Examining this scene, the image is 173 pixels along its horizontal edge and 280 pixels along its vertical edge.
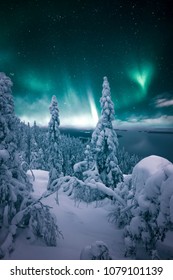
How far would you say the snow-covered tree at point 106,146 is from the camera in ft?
43.7

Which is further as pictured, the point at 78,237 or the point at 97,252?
the point at 78,237

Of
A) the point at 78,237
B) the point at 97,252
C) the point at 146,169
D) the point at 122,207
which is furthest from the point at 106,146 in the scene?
the point at 97,252

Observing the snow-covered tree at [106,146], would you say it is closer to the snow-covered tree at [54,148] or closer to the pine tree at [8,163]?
the snow-covered tree at [54,148]

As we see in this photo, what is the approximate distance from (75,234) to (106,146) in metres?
7.32

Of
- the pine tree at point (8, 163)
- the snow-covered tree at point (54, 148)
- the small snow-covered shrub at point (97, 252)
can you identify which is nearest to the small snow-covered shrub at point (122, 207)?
the small snow-covered shrub at point (97, 252)

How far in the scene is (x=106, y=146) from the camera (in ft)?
46.5

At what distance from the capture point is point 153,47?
9.46 metres

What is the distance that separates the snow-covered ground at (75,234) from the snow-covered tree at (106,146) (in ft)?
13.4

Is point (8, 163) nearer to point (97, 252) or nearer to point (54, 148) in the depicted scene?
point (97, 252)

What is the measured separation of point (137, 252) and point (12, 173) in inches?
178

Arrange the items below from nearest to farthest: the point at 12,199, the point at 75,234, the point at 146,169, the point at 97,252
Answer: the point at 97,252, the point at 146,169, the point at 12,199, the point at 75,234

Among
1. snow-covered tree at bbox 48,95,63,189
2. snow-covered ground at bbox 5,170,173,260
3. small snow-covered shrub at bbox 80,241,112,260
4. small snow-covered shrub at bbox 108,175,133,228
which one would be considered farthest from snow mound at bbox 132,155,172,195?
snow-covered tree at bbox 48,95,63,189
